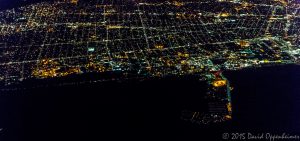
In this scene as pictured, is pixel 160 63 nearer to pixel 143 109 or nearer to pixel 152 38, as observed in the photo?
pixel 152 38

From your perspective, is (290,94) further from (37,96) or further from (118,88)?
(37,96)

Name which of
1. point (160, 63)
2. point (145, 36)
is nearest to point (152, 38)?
point (145, 36)

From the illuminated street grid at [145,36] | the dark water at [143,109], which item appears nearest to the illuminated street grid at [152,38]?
the illuminated street grid at [145,36]

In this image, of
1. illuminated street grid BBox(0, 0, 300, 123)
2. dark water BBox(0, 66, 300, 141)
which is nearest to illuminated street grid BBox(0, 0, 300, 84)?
illuminated street grid BBox(0, 0, 300, 123)

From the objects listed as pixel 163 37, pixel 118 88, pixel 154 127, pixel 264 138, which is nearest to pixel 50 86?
pixel 118 88

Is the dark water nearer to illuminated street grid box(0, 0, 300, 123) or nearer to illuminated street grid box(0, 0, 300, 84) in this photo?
illuminated street grid box(0, 0, 300, 123)
